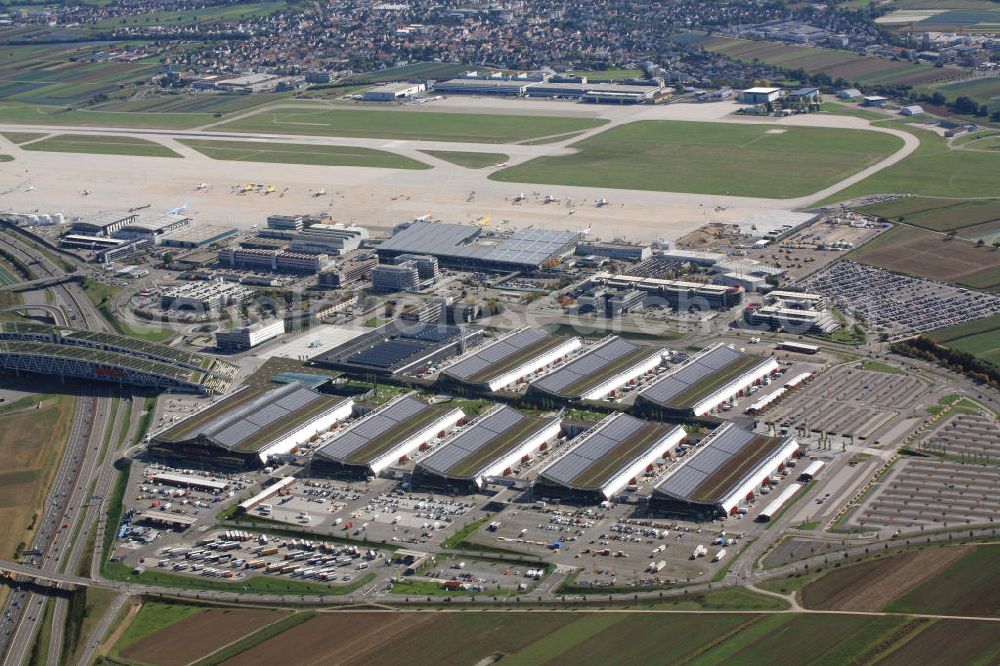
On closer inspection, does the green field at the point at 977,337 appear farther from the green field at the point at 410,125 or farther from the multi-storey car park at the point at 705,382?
the green field at the point at 410,125

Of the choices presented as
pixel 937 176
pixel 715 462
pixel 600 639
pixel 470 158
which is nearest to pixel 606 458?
pixel 715 462

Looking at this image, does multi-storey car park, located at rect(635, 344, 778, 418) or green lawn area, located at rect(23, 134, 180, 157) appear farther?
green lawn area, located at rect(23, 134, 180, 157)

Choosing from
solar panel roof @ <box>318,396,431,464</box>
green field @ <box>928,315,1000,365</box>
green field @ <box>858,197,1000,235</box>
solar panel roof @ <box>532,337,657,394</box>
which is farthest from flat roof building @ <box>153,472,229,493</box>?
green field @ <box>858,197,1000,235</box>

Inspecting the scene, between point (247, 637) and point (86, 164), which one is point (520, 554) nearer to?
point (247, 637)

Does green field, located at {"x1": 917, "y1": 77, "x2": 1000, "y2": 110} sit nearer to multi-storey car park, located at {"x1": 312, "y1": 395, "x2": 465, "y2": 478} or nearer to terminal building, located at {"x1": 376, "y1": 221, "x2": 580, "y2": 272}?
terminal building, located at {"x1": 376, "y1": 221, "x2": 580, "y2": 272}

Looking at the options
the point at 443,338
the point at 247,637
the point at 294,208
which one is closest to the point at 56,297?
the point at 294,208

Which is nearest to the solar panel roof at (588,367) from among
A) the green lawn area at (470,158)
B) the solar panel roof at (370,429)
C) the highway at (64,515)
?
the solar panel roof at (370,429)
